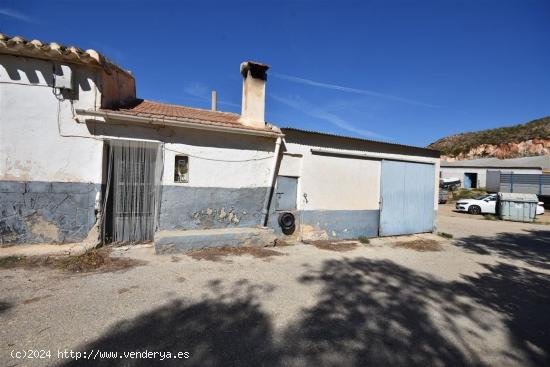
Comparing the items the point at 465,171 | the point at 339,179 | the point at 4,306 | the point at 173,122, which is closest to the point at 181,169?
the point at 173,122

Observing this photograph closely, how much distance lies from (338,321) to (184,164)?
15.8 feet

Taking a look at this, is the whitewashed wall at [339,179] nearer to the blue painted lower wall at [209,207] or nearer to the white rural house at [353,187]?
the white rural house at [353,187]

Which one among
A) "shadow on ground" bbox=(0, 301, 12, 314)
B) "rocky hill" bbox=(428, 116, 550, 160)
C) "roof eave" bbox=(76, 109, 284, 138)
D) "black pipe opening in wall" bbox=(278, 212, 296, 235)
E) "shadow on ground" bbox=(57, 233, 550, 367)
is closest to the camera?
"shadow on ground" bbox=(57, 233, 550, 367)

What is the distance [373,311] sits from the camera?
414 cm

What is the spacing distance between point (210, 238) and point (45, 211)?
10.6 feet

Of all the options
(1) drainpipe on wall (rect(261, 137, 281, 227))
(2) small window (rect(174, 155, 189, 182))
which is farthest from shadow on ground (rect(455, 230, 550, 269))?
(2) small window (rect(174, 155, 189, 182))

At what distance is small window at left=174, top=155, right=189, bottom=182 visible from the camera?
6824 millimetres

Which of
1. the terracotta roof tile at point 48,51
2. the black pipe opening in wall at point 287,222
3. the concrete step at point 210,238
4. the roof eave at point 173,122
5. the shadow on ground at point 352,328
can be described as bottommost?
the shadow on ground at point 352,328

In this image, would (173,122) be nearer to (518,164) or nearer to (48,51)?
(48,51)

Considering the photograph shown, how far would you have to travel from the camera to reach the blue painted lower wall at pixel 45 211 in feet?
18.3

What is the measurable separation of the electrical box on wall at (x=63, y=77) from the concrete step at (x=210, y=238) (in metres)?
3.45

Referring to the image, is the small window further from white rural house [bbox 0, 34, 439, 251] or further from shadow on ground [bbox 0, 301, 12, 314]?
shadow on ground [bbox 0, 301, 12, 314]

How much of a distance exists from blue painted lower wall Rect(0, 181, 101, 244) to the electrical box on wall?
1915 mm

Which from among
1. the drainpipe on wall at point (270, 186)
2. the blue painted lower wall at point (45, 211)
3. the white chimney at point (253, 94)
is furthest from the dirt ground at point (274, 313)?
the white chimney at point (253, 94)
